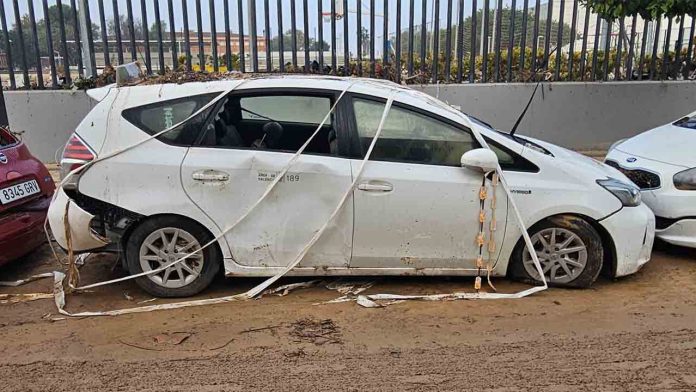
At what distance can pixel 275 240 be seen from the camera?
4.32 m

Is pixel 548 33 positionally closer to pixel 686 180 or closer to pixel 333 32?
pixel 333 32

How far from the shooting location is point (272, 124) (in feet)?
15.4

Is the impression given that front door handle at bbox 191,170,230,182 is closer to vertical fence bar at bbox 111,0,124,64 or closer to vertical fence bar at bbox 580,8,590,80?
vertical fence bar at bbox 111,0,124,64

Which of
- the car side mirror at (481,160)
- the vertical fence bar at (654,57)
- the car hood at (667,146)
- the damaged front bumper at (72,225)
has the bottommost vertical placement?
the damaged front bumper at (72,225)

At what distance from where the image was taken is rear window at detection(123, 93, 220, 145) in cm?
429

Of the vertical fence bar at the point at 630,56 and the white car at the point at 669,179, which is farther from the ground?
the vertical fence bar at the point at 630,56

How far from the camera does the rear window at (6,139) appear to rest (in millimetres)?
4979

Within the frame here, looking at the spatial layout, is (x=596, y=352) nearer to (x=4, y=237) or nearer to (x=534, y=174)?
(x=534, y=174)

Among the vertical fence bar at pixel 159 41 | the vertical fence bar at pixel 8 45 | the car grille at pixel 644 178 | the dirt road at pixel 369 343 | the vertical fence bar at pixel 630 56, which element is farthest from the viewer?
the vertical fence bar at pixel 630 56

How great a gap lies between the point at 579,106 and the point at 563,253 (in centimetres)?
648

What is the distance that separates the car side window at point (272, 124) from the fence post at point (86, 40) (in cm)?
599

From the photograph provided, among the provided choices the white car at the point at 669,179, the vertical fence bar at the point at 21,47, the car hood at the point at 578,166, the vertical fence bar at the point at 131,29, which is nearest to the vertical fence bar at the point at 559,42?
the white car at the point at 669,179

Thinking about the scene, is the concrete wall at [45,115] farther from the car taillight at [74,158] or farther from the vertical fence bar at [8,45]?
the car taillight at [74,158]

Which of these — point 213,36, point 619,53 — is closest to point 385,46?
point 213,36
